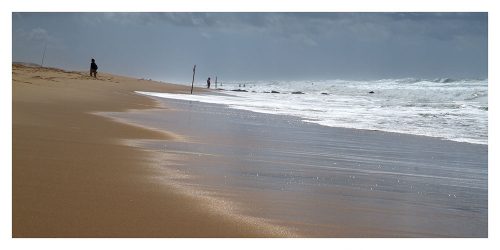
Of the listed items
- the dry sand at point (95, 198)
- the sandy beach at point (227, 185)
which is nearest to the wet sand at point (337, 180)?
the sandy beach at point (227, 185)

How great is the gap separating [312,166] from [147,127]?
347 centimetres

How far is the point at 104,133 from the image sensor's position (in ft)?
23.3

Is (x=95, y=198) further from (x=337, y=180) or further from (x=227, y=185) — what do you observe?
(x=337, y=180)

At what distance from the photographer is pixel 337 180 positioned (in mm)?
5230

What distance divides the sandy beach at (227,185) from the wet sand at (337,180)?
14mm

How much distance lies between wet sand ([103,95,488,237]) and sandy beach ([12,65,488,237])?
0.05 ft

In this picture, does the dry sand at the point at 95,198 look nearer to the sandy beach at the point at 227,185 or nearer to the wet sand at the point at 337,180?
the sandy beach at the point at 227,185

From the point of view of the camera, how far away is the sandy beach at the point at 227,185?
339cm

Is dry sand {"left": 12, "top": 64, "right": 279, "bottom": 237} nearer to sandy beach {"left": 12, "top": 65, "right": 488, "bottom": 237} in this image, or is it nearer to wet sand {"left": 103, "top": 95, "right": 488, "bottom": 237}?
sandy beach {"left": 12, "top": 65, "right": 488, "bottom": 237}

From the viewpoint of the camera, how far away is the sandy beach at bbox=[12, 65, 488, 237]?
133 inches

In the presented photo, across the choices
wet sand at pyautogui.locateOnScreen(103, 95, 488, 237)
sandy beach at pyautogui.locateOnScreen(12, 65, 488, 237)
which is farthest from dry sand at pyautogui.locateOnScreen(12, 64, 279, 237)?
wet sand at pyautogui.locateOnScreen(103, 95, 488, 237)
